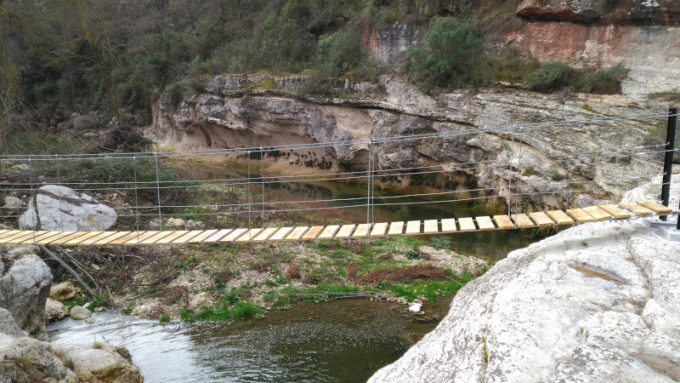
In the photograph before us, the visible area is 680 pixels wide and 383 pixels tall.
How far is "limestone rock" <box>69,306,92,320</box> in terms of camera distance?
7431mm

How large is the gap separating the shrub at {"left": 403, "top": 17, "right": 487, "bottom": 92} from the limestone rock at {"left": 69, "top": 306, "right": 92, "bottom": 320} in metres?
11.6

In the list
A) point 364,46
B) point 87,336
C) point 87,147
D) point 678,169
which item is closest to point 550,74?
point 678,169

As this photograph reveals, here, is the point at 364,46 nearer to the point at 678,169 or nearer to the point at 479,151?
the point at 479,151

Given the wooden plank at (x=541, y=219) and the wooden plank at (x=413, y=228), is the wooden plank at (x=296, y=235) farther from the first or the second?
the wooden plank at (x=541, y=219)

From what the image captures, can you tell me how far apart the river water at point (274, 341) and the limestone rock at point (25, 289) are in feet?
2.07

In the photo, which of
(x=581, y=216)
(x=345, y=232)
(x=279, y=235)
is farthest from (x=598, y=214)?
(x=279, y=235)

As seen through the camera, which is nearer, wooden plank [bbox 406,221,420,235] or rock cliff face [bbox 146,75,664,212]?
wooden plank [bbox 406,221,420,235]

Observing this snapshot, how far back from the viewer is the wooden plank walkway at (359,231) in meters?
4.72

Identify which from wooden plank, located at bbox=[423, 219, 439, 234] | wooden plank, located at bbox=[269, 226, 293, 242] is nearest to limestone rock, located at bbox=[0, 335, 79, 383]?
wooden plank, located at bbox=[269, 226, 293, 242]

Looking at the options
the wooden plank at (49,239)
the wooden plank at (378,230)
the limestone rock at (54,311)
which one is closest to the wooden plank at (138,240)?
the wooden plank at (49,239)

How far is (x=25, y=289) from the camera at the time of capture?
604 centimetres

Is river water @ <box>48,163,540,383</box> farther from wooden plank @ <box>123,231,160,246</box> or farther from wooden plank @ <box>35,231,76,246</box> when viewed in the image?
wooden plank @ <box>123,231,160,246</box>

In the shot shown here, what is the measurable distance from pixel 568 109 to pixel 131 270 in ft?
35.7

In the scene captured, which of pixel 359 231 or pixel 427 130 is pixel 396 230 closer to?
pixel 359 231
